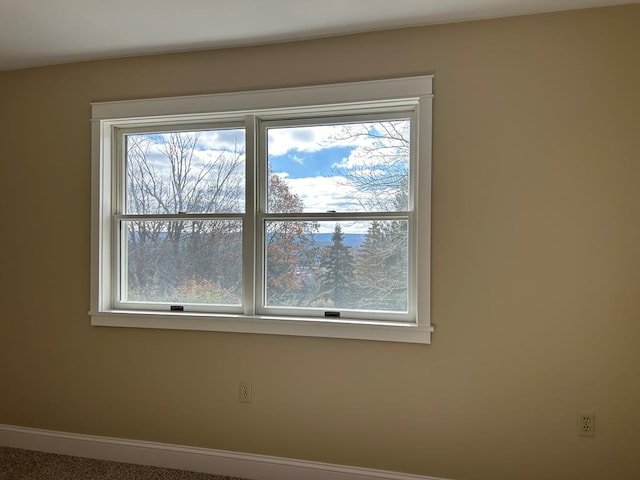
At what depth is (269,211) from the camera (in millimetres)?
2885

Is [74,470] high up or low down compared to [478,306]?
down

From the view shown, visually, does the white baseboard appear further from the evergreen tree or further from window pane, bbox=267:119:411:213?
window pane, bbox=267:119:411:213

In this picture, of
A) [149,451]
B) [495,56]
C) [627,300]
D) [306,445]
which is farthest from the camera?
[149,451]

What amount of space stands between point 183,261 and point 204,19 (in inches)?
56.6

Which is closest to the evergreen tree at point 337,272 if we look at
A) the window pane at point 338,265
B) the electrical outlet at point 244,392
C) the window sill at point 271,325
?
the window pane at point 338,265

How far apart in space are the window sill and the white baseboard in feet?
2.43

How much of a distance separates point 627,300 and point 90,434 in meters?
3.26

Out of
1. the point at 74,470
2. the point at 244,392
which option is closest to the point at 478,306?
the point at 244,392

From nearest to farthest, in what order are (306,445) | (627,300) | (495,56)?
(627,300)
(495,56)
(306,445)

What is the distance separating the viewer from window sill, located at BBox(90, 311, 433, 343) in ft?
8.39

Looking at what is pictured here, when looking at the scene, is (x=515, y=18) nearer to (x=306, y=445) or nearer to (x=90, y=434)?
(x=306, y=445)

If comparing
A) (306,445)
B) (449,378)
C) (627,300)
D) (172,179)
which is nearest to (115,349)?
(172,179)

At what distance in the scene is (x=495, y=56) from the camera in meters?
2.45

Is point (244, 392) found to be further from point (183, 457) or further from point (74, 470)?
point (74, 470)
